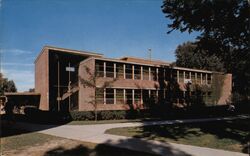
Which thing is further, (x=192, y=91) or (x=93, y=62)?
(x=192, y=91)

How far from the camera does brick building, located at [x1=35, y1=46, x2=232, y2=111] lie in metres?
28.2

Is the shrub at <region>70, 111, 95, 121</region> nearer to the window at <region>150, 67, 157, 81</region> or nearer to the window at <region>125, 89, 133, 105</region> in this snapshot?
the window at <region>125, 89, 133, 105</region>

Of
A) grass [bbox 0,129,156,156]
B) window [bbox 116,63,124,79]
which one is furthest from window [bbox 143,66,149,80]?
grass [bbox 0,129,156,156]

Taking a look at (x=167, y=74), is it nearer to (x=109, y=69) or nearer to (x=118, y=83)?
(x=118, y=83)

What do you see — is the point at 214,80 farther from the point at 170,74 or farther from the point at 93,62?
the point at 93,62

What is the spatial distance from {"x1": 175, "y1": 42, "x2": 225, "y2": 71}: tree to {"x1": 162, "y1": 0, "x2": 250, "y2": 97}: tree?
38.5 m

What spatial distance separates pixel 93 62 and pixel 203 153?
65.0ft

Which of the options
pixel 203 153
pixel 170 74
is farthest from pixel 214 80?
pixel 203 153

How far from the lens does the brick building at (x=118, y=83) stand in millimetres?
28219

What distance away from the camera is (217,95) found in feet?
135

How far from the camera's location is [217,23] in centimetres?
1382

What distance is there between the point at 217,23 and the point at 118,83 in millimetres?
16949

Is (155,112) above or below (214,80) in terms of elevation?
below

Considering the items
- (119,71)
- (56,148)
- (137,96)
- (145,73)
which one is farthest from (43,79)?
(56,148)
